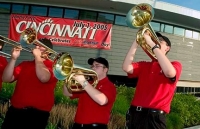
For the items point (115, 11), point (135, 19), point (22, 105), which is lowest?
point (22, 105)

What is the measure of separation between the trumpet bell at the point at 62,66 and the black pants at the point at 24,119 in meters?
0.92

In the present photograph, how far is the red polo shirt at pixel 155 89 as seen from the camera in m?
3.43

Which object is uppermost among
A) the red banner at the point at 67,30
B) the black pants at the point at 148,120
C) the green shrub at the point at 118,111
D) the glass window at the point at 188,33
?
Answer: the glass window at the point at 188,33

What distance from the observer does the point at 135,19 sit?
345 cm

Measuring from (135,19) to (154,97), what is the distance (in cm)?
90

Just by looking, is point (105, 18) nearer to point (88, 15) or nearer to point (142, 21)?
point (88, 15)

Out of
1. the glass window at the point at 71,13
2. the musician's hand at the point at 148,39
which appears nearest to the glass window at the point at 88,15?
the glass window at the point at 71,13

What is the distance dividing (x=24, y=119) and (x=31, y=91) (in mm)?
362

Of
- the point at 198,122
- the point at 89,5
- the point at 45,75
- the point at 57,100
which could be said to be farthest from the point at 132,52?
the point at 89,5

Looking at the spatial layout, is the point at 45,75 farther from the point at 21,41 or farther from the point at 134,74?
the point at 134,74

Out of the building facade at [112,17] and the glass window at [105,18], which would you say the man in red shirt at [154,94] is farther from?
the glass window at [105,18]

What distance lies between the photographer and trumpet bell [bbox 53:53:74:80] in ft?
10.1

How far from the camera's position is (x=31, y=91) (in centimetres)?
382

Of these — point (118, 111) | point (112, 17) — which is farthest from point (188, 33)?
point (118, 111)
